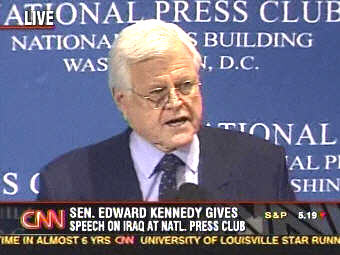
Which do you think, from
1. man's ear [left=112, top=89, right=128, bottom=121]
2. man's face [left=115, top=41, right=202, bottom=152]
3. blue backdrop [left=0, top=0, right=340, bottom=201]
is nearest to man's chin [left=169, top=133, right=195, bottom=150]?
man's face [left=115, top=41, right=202, bottom=152]

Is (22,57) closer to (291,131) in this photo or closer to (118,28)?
(118,28)

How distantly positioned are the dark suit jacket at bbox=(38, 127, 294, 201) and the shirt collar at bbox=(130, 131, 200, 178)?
0.03 m

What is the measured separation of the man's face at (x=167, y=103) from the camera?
3.55 meters

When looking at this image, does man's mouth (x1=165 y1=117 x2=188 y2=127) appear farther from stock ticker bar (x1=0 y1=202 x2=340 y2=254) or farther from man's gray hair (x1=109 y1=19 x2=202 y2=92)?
stock ticker bar (x1=0 y1=202 x2=340 y2=254)

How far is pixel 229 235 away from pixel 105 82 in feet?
3.06

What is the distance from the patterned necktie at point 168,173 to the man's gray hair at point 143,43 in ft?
1.29

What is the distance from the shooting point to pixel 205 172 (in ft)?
12.0

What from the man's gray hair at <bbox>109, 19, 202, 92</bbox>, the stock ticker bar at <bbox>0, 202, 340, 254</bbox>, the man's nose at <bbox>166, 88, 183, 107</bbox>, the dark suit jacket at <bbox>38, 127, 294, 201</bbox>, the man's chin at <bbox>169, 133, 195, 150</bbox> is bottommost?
the stock ticker bar at <bbox>0, 202, 340, 254</bbox>

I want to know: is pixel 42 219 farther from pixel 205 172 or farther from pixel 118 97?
pixel 205 172

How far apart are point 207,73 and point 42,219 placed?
40.8 inches

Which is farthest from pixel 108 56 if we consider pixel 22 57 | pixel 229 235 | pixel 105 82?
pixel 229 235

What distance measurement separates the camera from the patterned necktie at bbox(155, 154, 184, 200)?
12.1 feet

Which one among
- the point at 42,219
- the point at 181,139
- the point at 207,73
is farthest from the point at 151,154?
the point at 42,219

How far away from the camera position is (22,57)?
3.59 m
